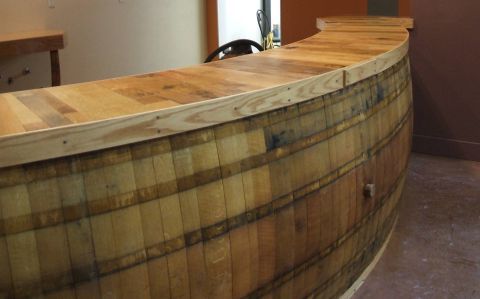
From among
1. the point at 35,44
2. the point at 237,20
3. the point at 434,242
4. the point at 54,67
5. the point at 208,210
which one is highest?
the point at 237,20

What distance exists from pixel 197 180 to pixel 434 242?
5.18ft

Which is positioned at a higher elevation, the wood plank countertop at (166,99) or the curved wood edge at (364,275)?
the wood plank countertop at (166,99)

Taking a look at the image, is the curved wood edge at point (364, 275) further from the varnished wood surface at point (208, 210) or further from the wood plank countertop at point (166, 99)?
the wood plank countertop at point (166, 99)

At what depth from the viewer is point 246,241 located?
4.21 feet

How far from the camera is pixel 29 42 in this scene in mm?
3932

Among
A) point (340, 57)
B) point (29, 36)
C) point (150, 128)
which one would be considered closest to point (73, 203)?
point (150, 128)

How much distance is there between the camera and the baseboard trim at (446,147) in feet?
11.2

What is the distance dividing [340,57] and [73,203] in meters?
1.15

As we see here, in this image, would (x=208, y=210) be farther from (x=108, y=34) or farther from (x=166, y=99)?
(x=108, y=34)

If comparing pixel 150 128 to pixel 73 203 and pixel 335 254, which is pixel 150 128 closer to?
pixel 73 203

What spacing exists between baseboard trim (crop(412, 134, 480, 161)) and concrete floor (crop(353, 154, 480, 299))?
0.52 ft

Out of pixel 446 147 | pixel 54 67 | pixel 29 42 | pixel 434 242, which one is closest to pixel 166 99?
pixel 434 242

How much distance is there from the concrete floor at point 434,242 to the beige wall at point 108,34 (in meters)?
3.09

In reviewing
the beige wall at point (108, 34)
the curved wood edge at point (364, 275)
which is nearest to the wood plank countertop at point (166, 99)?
the curved wood edge at point (364, 275)
